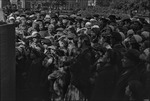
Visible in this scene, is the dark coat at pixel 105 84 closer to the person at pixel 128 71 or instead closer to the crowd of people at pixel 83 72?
the crowd of people at pixel 83 72

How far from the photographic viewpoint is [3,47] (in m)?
5.88

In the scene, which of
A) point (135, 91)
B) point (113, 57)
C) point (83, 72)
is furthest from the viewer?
point (83, 72)

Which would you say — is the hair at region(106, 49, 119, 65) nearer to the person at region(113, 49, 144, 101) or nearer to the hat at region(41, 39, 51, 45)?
the person at region(113, 49, 144, 101)

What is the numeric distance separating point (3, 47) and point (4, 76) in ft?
1.59

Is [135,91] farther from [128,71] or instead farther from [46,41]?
[46,41]

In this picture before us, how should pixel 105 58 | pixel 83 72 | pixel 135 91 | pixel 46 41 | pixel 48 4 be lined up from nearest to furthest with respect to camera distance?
pixel 135 91 < pixel 105 58 < pixel 83 72 < pixel 46 41 < pixel 48 4

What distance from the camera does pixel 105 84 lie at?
20.9ft

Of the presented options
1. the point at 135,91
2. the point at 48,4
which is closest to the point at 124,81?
the point at 135,91

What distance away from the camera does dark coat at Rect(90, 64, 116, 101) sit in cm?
629

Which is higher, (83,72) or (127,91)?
(83,72)

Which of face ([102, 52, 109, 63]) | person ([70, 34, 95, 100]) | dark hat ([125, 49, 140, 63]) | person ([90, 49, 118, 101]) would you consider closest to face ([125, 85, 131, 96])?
person ([90, 49, 118, 101])

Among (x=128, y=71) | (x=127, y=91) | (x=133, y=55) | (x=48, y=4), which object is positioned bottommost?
(x=48, y=4)

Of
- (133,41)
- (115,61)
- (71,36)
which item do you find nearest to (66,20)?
(71,36)

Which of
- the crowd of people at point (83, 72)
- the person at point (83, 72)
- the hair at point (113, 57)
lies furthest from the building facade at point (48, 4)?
the hair at point (113, 57)
